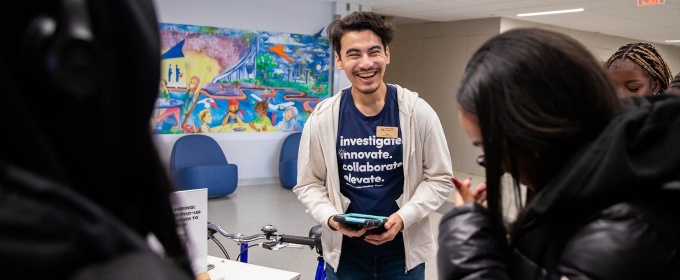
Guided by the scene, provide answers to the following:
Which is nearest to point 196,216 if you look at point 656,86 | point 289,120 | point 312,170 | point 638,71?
point 312,170

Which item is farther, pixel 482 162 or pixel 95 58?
pixel 482 162

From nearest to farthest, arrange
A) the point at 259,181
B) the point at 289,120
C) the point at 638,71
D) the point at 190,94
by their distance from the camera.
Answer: the point at 638,71
the point at 190,94
the point at 259,181
the point at 289,120

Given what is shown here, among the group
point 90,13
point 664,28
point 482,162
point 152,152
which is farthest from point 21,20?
point 664,28

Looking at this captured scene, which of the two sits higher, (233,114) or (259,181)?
(233,114)

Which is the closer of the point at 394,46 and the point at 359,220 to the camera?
the point at 359,220

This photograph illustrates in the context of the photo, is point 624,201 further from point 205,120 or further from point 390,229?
point 205,120

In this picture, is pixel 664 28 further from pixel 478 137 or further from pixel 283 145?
pixel 478 137

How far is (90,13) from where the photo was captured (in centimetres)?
48

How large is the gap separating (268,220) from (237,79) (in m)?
2.57

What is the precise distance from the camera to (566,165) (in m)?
0.93

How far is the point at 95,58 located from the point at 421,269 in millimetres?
1983

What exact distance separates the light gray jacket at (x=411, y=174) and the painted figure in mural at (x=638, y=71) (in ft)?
2.62

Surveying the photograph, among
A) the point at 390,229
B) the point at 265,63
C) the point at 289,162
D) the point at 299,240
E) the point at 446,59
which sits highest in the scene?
the point at 446,59

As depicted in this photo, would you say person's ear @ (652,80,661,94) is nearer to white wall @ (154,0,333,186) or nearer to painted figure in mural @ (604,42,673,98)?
painted figure in mural @ (604,42,673,98)
